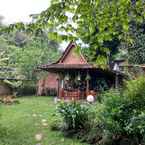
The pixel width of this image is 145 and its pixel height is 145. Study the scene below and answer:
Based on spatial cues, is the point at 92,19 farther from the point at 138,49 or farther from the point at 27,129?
the point at 138,49

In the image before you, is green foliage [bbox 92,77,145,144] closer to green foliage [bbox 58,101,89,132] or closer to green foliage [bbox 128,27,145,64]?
green foliage [bbox 58,101,89,132]

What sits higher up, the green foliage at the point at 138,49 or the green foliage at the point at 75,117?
the green foliage at the point at 138,49

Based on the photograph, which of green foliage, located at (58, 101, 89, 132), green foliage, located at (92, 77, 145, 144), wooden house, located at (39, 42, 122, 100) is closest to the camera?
green foliage, located at (92, 77, 145, 144)

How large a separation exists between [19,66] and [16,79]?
319 cm

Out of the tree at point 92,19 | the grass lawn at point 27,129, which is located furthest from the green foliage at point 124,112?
the tree at point 92,19

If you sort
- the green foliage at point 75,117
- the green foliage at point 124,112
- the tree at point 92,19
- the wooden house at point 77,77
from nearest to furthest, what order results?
the tree at point 92,19 < the green foliage at point 124,112 < the green foliage at point 75,117 < the wooden house at point 77,77

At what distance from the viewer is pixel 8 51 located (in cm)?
4050

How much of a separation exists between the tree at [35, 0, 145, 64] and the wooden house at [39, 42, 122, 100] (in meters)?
20.7

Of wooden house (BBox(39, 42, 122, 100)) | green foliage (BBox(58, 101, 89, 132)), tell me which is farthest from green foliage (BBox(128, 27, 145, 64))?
green foliage (BBox(58, 101, 89, 132))

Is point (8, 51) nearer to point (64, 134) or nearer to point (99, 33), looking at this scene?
point (64, 134)

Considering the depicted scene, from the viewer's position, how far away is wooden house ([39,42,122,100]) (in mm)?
26438

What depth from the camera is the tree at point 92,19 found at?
14.5ft

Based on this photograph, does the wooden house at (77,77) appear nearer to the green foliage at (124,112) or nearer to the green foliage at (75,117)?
the green foliage at (75,117)

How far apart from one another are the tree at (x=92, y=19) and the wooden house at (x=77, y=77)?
68.0 feet
